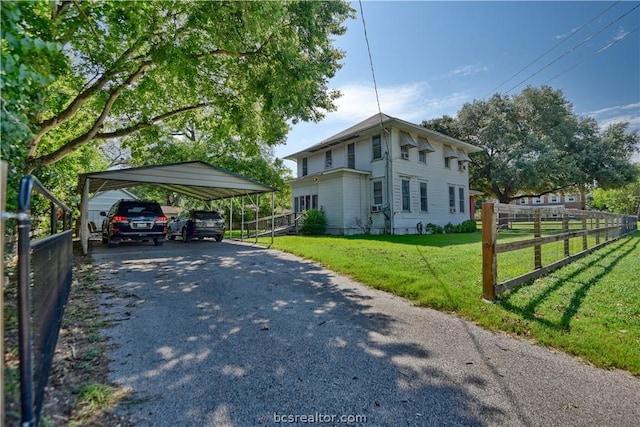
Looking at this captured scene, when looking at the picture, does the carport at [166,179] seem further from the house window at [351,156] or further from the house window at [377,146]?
the house window at [351,156]

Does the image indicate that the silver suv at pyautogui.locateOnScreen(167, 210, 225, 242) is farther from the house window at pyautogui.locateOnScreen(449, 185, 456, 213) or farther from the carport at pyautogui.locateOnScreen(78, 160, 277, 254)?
the house window at pyautogui.locateOnScreen(449, 185, 456, 213)

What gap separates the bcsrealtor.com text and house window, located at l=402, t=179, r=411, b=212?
53.4ft

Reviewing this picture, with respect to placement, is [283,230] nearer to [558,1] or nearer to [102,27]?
[102,27]

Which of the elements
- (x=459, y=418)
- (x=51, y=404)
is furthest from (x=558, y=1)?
(x=51, y=404)

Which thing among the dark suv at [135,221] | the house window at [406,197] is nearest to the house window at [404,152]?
the house window at [406,197]

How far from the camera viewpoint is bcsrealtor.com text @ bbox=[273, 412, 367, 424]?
82.1 inches

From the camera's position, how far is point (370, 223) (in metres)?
18.0

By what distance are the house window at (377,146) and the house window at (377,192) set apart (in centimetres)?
149

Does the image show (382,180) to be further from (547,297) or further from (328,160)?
(547,297)

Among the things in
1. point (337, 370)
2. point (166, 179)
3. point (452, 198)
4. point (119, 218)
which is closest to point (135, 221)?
point (119, 218)

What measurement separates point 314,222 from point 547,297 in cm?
1353

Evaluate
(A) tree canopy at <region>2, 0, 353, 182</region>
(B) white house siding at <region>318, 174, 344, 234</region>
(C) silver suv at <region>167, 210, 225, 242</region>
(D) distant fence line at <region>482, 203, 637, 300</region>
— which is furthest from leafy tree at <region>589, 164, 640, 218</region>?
(C) silver suv at <region>167, 210, 225, 242</region>

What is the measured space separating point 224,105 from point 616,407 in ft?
38.0

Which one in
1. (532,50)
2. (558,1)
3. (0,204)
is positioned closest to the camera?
(0,204)
